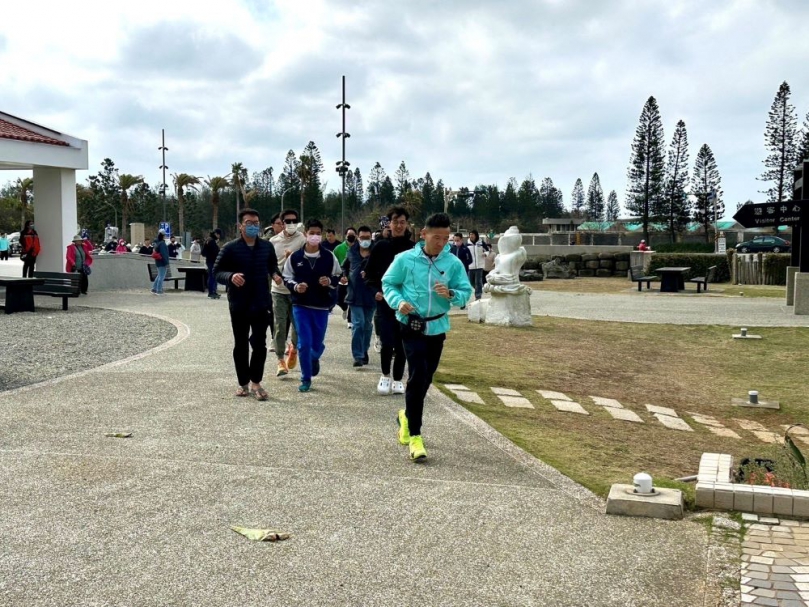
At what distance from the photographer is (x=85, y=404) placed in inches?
311

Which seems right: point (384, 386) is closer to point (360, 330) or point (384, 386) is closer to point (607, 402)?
point (360, 330)

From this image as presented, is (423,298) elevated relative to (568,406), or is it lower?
elevated

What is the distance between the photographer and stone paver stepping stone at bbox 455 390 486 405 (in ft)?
29.0

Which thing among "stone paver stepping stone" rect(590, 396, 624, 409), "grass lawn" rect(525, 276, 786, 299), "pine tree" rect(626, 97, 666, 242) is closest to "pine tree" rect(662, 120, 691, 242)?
"pine tree" rect(626, 97, 666, 242)

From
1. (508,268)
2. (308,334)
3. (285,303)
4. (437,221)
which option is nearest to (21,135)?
(508,268)

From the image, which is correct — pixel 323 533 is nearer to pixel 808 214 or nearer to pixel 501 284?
pixel 501 284

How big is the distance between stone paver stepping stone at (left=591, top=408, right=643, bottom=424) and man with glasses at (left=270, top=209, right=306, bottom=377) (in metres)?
3.27

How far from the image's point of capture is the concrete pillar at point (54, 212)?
79.5 feet

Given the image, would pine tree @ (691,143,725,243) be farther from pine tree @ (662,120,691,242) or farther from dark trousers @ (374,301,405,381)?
dark trousers @ (374,301,405,381)

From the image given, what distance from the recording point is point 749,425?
936 centimetres

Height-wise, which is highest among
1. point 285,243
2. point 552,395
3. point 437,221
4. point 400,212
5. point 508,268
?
point 400,212

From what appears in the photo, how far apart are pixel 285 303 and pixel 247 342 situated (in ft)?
4.88

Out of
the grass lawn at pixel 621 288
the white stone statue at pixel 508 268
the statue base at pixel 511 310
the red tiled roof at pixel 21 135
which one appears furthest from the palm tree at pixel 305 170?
the statue base at pixel 511 310

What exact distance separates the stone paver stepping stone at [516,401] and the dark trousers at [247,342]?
2.38 meters
